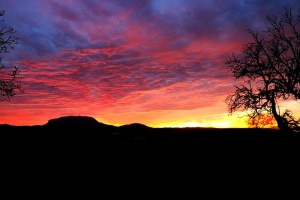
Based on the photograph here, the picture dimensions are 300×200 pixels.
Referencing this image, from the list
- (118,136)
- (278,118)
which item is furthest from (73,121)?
(118,136)

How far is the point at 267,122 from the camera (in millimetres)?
22266

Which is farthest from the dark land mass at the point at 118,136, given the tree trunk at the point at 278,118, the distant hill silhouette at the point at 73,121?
the distant hill silhouette at the point at 73,121

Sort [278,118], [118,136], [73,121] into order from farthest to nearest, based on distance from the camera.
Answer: [73,121] → [278,118] → [118,136]

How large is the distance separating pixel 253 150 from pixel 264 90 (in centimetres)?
1860

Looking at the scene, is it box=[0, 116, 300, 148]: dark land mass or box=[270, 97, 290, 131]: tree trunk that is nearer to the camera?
box=[0, 116, 300, 148]: dark land mass

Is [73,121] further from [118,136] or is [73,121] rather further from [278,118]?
[118,136]

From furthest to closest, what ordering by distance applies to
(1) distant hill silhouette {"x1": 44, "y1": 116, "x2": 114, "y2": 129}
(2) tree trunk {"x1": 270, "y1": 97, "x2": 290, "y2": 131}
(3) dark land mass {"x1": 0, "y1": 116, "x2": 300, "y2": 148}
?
(1) distant hill silhouette {"x1": 44, "y1": 116, "x2": 114, "y2": 129}
(2) tree trunk {"x1": 270, "y1": 97, "x2": 290, "y2": 131}
(3) dark land mass {"x1": 0, "y1": 116, "x2": 300, "y2": 148}

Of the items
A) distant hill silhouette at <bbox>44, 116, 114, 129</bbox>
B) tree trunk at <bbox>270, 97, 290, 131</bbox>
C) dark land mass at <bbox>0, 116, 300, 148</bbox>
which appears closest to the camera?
dark land mass at <bbox>0, 116, 300, 148</bbox>

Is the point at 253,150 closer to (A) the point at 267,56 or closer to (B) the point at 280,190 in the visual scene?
(B) the point at 280,190

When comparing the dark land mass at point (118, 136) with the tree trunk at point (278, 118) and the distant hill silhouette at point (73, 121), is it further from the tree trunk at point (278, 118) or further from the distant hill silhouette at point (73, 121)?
the distant hill silhouette at point (73, 121)

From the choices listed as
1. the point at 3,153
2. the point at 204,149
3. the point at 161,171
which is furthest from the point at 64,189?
the point at 204,149

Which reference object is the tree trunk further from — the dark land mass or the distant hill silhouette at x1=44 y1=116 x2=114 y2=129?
the distant hill silhouette at x1=44 y1=116 x2=114 y2=129

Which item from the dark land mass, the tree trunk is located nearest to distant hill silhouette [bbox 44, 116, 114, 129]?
the tree trunk

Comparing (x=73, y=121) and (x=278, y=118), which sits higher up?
(x=73, y=121)
